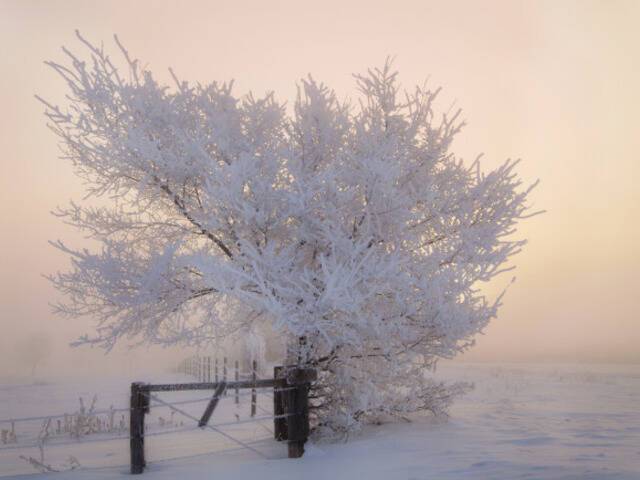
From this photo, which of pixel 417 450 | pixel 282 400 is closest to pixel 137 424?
pixel 282 400

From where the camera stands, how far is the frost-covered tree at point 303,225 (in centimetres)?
694

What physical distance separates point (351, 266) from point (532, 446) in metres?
3.33

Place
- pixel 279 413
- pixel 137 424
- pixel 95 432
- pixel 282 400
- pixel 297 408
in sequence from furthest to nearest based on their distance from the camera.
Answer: pixel 95 432 → pixel 279 413 → pixel 282 400 → pixel 297 408 → pixel 137 424

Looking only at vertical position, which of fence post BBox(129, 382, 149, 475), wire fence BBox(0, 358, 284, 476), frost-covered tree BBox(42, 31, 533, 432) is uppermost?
frost-covered tree BBox(42, 31, 533, 432)

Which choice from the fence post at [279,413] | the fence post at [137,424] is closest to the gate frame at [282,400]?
the fence post at [137,424]

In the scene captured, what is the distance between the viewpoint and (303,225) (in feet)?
24.0

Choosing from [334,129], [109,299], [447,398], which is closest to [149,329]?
[109,299]

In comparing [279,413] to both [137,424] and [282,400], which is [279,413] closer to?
[282,400]

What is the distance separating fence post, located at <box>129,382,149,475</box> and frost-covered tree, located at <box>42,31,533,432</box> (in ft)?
3.80

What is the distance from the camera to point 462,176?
842 centimetres

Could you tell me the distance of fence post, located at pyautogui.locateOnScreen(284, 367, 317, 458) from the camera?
7074 millimetres

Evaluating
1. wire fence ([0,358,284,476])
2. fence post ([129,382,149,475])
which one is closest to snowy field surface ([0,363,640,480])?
wire fence ([0,358,284,476])

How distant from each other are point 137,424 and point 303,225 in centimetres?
335

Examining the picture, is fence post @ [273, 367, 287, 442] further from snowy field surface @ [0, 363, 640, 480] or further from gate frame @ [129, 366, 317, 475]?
gate frame @ [129, 366, 317, 475]
